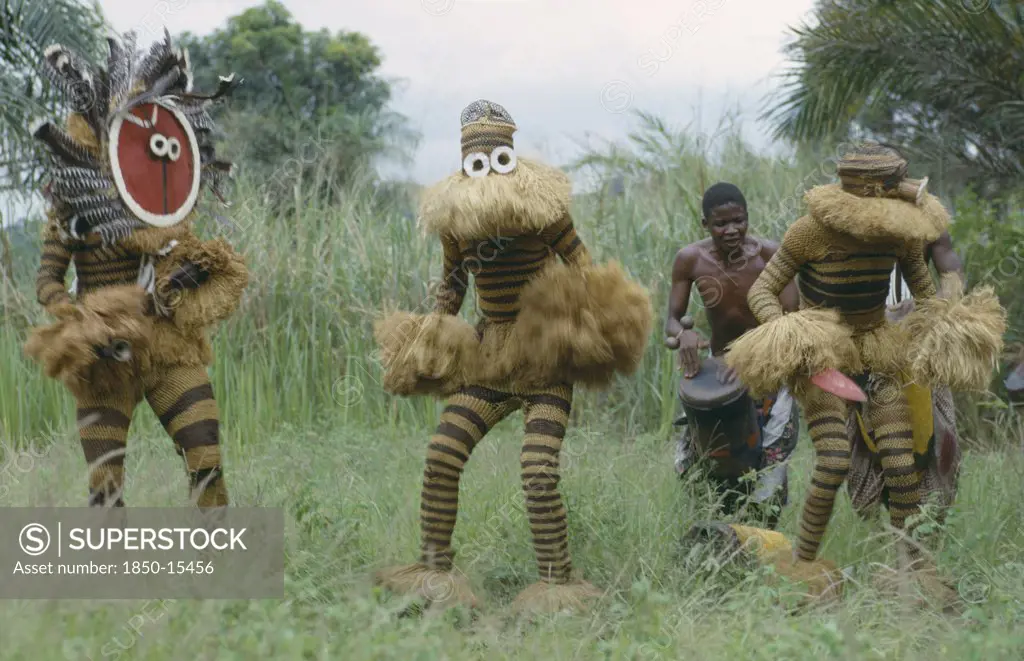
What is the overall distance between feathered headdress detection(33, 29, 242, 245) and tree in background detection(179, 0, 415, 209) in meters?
10.1

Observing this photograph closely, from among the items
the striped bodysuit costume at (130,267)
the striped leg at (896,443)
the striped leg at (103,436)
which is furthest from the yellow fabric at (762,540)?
the striped leg at (103,436)

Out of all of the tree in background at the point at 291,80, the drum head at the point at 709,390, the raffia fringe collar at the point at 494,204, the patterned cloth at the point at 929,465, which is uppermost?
the tree in background at the point at 291,80

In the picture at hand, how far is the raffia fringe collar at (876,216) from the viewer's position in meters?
4.03

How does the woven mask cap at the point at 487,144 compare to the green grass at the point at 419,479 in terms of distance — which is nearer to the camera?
the green grass at the point at 419,479

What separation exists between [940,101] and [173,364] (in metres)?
7.02

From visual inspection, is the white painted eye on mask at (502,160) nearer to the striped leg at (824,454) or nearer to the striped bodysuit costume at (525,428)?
the striped bodysuit costume at (525,428)

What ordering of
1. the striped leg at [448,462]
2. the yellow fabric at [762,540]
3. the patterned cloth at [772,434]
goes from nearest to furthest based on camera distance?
1. the striped leg at [448,462]
2. the yellow fabric at [762,540]
3. the patterned cloth at [772,434]

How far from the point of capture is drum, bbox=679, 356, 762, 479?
15.5 ft

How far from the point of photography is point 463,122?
418 centimetres

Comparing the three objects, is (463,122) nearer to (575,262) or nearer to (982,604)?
(575,262)

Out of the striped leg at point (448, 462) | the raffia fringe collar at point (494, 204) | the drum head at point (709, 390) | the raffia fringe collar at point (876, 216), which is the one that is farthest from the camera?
the drum head at point (709, 390)

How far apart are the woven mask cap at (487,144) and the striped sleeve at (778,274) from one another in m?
1.10

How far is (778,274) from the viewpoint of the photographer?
4371mm

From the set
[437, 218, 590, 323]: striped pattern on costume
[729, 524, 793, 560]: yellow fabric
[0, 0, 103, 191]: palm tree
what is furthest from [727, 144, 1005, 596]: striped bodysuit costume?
[0, 0, 103, 191]: palm tree
